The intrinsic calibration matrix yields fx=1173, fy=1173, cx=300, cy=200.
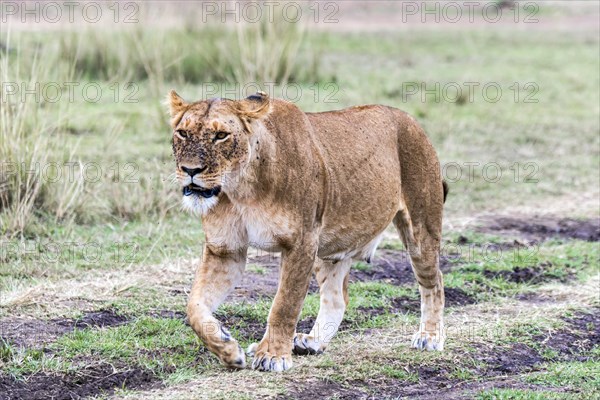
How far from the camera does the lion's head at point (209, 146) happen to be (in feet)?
15.9

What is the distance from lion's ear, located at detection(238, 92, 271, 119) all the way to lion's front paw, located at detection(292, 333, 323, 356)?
1.25 m

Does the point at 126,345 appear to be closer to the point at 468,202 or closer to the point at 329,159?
the point at 329,159

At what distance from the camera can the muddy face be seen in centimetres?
485

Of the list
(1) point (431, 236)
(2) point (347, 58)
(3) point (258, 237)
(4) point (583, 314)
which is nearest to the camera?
(3) point (258, 237)

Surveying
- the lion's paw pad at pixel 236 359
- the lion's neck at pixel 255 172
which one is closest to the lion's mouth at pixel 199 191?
the lion's neck at pixel 255 172

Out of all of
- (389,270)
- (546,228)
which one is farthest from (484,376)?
(546,228)

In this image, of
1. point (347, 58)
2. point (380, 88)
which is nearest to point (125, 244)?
point (380, 88)

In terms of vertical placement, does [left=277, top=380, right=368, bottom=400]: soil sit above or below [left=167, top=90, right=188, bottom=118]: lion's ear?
below

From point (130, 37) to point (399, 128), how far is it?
736cm

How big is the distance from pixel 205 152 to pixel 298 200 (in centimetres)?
58

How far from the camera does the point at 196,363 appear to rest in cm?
552

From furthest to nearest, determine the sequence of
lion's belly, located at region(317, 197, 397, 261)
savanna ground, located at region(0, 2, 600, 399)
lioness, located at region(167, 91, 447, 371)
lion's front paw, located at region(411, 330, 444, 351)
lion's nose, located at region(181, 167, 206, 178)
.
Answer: lion's front paw, located at region(411, 330, 444, 351)
lion's belly, located at region(317, 197, 397, 261)
savanna ground, located at region(0, 2, 600, 399)
lioness, located at region(167, 91, 447, 371)
lion's nose, located at region(181, 167, 206, 178)

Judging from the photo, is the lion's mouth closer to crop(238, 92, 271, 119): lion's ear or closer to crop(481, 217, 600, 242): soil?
crop(238, 92, 271, 119): lion's ear

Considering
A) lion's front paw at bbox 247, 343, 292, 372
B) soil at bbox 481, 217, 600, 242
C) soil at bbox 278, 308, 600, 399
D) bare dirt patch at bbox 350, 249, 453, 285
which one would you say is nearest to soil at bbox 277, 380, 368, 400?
soil at bbox 278, 308, 600, 399
